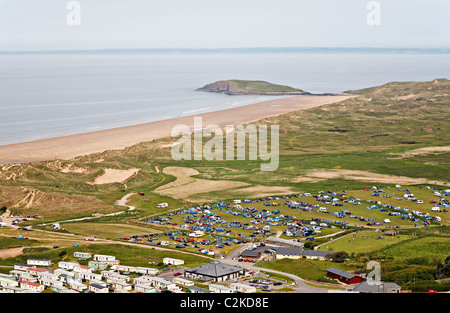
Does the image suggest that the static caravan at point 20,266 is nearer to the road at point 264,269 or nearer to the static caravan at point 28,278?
the static caravan at point 28,278

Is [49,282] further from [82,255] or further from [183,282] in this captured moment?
[82,255]

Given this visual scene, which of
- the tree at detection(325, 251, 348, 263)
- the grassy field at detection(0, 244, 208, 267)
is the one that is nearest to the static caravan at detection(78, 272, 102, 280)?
the grassy field at detection(0, 244, 208, 267)

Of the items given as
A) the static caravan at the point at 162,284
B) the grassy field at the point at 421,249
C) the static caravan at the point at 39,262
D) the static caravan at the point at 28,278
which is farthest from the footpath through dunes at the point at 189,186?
the static caravan at the point at 162,284

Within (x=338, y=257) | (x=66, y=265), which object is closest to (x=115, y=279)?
(x=66, y=265)

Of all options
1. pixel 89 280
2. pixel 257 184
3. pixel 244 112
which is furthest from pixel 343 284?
pixel 244 112

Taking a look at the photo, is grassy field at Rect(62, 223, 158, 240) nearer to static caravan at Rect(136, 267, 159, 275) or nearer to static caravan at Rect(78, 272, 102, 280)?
static caravan at Rect(136, 267, 159, 275)

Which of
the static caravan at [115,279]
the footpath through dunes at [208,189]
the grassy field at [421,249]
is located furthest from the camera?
the footpath through dunes at [208,189]

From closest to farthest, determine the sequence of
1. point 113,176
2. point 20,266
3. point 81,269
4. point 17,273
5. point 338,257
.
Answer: point 17,273 → point 81,269 → point 20,266 → point 338,257 → point 113,176
